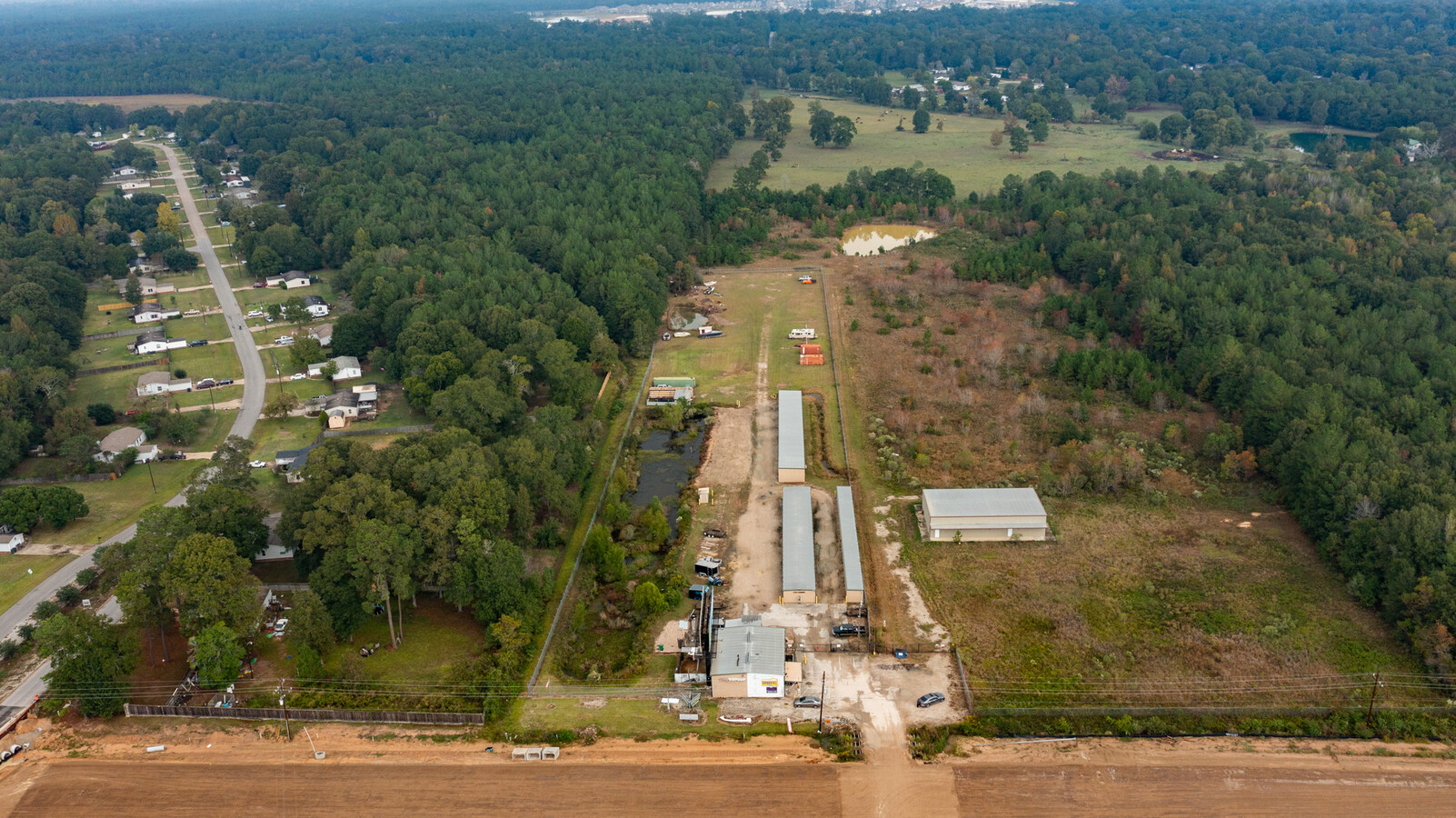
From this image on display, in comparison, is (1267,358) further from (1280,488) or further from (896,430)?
(896,430)

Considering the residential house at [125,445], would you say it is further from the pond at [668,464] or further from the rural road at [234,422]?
the pond at [668,464]

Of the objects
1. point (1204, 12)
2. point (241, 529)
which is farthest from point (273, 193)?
point (1204, 12)

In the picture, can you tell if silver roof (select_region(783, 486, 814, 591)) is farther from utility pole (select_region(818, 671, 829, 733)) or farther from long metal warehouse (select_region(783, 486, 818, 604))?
utility pole (select_region(818, 671, 829, 733))

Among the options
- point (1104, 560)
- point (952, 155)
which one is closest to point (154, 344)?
point (1104, 560)

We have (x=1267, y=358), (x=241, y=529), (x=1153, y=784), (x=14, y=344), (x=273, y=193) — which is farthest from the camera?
(x=273, y=193)

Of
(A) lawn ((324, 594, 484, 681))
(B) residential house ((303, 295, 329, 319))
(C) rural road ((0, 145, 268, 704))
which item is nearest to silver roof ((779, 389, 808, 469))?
(A) lawn ((324, 594, 484, 681))

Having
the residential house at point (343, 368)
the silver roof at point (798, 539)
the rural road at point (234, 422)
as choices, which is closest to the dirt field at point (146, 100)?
the rural road at point (234, 422)
